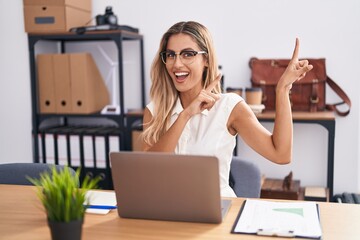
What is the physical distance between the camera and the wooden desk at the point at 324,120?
2.85 metres

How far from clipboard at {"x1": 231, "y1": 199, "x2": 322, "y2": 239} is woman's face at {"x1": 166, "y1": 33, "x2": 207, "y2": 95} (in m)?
0.62

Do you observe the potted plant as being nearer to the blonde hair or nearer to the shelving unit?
the blonde hair

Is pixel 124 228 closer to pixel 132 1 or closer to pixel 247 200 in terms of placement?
pixel 247 200

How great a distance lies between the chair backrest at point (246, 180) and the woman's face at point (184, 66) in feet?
1.31

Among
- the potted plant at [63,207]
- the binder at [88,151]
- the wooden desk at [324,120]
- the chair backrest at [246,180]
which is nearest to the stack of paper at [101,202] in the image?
the potted plant at [63,207]

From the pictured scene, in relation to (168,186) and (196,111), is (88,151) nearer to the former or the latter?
(196,111)

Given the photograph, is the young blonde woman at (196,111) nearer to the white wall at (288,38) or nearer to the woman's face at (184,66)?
the woman's face at (184,66)

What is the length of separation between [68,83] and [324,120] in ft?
5.81

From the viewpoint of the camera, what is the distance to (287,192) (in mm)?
3002

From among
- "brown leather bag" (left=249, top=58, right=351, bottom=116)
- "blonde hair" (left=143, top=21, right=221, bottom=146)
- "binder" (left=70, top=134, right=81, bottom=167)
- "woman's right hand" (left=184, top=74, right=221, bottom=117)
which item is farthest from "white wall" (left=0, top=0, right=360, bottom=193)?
"woman's right hand" (left=184, top=74, right=221, bottom=117)

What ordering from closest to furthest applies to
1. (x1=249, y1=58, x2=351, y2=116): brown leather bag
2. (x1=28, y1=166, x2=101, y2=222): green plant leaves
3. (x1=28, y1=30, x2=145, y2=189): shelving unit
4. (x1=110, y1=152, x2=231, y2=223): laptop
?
(x1=28, y1=166, x2=101, y2=222): green plant leaves
(x1=110, y1=152, x2=231, y2=223): laptop
(x1=249, y1=58, x2=351, y2=116): brown leather bag
(x1=28, y1=30, x2=145, y2=189): shelving unit

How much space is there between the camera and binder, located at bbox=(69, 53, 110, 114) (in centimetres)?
323

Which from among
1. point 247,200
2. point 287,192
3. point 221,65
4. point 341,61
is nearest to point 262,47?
point 221,65

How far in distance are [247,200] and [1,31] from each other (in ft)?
9.53
